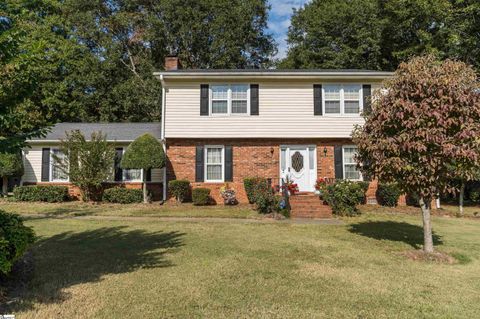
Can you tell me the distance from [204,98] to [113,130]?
581 centimetres

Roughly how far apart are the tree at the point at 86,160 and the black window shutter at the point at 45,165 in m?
1.56

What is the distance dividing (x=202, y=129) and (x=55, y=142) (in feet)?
24.8

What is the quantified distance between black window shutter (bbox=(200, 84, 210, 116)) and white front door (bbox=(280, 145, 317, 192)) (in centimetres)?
387

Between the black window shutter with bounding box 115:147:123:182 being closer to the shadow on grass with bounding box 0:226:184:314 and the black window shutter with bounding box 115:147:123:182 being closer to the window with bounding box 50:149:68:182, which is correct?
the window with bounding box 50:149:68:182

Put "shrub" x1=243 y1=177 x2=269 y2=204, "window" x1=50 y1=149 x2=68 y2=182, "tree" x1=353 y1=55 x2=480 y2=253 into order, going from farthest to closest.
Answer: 1. "window" x1=50 y1=149 x2=68 y2=182
2. "shrub" x1=243 y1=177 x2=269 y2=204
3. "tree" x1=353 y1=55 x2=480 y2=253

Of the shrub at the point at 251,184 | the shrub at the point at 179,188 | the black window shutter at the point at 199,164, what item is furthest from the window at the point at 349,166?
the shrub at the point at 179,188

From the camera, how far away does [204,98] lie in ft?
52.1

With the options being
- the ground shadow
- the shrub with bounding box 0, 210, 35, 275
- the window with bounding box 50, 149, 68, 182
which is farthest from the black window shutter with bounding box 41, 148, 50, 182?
the ground shadow

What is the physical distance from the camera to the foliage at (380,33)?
21906 millimetres

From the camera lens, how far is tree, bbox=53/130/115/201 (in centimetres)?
1558

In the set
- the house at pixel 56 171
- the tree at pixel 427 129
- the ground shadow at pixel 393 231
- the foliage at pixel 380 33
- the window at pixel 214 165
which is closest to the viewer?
the tree at pixel 427 129

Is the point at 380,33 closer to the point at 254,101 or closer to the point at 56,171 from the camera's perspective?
the point at 254,101

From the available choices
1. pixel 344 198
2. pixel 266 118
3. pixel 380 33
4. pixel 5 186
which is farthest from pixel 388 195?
pixel 5 186

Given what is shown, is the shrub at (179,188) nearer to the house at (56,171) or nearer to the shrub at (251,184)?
the house at (56,171)
